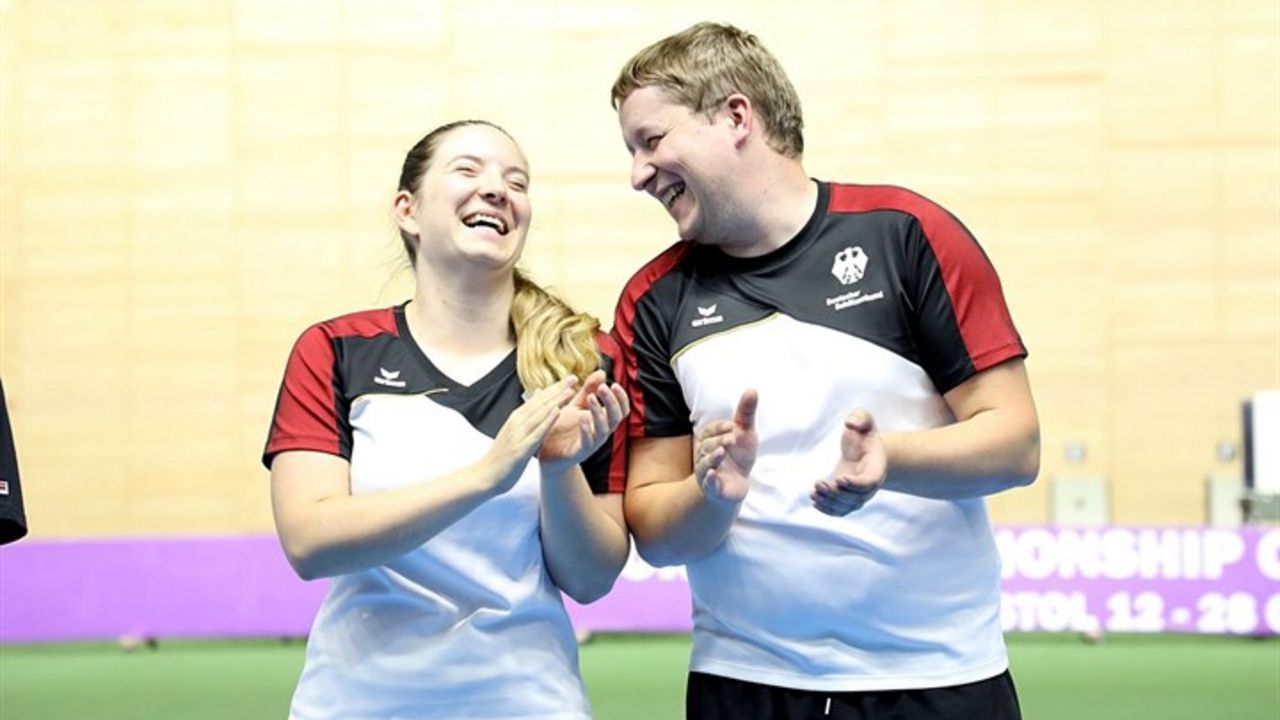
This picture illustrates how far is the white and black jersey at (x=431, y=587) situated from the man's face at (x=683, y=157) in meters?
0.45

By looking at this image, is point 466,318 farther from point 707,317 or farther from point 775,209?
point 775,209

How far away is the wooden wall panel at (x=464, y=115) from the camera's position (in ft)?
40.4

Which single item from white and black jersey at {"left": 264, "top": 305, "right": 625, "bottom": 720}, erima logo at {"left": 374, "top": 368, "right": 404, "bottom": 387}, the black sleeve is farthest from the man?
the black sleeve

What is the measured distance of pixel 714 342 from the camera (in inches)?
122

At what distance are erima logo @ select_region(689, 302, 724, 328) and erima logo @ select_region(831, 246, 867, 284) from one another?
9.0 inches

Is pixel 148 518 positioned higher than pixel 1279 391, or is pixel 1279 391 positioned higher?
pixel 1279 391

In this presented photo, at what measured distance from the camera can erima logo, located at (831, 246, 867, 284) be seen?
3.08 meters

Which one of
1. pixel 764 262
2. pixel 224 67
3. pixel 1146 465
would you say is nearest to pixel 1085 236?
pixel 1146 465

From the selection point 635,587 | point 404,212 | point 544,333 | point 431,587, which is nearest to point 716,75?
point 544,333

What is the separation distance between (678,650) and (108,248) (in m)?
5.46

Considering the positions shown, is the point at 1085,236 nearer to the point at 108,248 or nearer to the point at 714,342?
the point at 108,248

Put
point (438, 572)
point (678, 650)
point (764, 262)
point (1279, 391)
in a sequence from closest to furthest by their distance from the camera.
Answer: point (438, 572), point (764, 262), point (678, 650), point (1279, 391)

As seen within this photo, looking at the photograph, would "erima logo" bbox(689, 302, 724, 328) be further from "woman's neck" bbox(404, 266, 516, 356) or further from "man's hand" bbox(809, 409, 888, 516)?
"man's hand" bbox(809, 409, 888, 516)

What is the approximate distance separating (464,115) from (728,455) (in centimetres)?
987
